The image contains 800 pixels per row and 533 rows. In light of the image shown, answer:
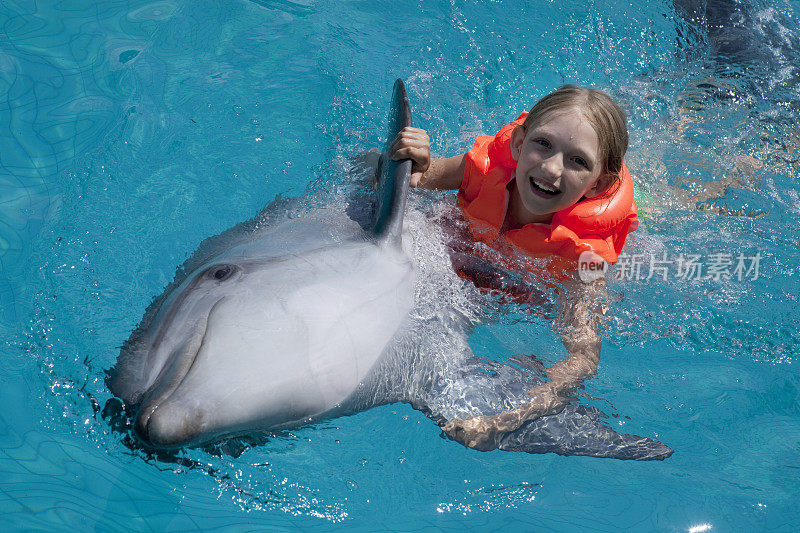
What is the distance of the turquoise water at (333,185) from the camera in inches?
164

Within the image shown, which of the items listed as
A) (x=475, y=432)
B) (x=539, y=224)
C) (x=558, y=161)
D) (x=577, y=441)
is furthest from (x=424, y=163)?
(x=577, y=441)

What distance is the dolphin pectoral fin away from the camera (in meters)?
3.94

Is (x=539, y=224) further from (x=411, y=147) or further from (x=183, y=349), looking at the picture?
(x=183, y=349)

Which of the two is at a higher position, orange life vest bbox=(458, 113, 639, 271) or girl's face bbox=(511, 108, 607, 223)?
girl's face bbox=(511, 108, 607, 223)

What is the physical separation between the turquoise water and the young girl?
17.3 inches

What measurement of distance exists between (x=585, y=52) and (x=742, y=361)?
4.10 meters

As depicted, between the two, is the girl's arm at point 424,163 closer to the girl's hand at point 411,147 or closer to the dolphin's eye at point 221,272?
the girl's hand at point 411,147

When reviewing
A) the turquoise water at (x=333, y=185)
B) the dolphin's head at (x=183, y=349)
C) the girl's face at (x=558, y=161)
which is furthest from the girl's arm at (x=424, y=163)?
the dolphin's head at (x=183, y=349)

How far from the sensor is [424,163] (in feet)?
14.9

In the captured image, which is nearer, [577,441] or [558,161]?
[577,441]

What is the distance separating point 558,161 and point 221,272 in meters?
2.11

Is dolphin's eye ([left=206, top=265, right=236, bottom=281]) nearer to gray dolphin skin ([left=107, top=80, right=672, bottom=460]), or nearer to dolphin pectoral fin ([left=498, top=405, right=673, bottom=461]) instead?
gray dolphin skin ([left=107, top=80, right=672, bottom=460])

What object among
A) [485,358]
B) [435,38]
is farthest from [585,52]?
[485,358]

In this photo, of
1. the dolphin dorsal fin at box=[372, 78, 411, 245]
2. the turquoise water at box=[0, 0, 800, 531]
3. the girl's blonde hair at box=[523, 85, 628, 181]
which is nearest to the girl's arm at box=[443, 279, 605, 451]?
the turquoise water at box=[0, 0, 800, 531]
